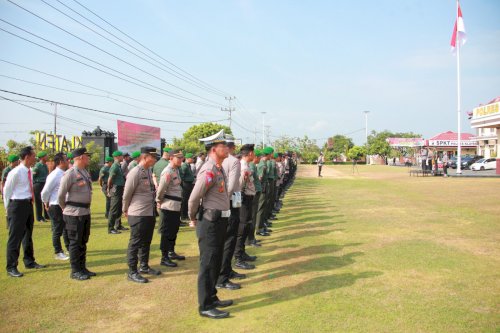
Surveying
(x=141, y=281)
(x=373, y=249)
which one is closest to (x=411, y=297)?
(x=373, y=249)

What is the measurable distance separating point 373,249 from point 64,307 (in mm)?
5290

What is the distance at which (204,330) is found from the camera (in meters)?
3.92

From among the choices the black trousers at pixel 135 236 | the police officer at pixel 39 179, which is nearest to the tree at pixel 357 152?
the police officer at pixel 39 179

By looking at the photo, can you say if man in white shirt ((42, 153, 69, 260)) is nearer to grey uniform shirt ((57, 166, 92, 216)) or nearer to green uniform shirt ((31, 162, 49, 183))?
grey uniform shirt ((57, 166, 92, 216))

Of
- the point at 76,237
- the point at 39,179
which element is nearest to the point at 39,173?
the point at 39,179

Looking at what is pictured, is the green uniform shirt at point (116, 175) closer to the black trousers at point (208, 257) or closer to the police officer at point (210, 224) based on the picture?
the police officer at point (210, 224)

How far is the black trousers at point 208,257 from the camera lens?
4297 millimetres

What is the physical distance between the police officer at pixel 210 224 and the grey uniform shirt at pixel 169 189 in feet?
6.09

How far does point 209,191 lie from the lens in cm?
449

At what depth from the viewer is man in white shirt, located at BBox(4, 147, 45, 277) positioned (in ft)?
19.0

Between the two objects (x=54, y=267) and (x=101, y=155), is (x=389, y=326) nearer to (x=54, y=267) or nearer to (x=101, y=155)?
(x=54, y=267)

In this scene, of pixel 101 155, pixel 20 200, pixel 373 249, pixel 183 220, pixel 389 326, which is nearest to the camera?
pixel 389 326

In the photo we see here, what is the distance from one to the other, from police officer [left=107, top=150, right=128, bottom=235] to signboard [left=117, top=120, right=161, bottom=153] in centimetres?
1401

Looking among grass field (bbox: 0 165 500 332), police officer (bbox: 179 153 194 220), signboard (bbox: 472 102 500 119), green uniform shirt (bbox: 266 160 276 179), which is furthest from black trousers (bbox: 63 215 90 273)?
signboard (bbox: 472 102 500 119)
